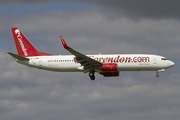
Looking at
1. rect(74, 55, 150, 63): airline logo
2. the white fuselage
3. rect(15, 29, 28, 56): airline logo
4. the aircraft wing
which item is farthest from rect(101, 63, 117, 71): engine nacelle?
rect(15, 29, 28, 56): airline logo

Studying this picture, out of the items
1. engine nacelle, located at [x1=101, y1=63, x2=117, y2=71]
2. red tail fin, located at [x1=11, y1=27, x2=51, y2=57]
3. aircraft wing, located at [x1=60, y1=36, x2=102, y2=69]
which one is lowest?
engine nacelle, located at [x1=101, y1=63, x2=117, y2=71]

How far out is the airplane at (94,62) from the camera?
2771 inches

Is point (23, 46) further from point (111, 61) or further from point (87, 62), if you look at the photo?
point (111, 61)

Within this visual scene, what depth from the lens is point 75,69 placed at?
73000mm

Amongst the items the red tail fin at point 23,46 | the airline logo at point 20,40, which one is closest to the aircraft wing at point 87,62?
the red tail fin at point 23,46

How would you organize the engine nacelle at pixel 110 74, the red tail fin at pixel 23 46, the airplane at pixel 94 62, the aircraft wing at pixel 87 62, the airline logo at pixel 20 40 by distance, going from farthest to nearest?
the airline logo at pixel 20 40, the red tail fin at pixel 23 46, the engine nacelle at pixel 110 74, the airplane at pixel 94 62, the aircraft wing at pixel 87 62

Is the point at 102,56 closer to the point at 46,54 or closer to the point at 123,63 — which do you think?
the point at 123,63

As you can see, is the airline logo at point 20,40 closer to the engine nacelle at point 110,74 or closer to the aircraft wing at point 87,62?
the aircraft wing at point 87,62

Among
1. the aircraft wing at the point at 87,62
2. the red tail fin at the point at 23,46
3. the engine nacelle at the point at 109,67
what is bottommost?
the engine nacelle at the point at 109,67

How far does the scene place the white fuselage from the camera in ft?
231

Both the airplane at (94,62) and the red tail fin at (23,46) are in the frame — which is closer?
the airplane at (94,62)

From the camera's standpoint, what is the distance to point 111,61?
7150 cm

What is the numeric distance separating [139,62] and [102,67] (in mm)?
7483

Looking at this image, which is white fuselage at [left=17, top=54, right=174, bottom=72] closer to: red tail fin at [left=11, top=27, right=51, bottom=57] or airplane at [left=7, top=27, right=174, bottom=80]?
airplane at [left=7, top=27, right=174, bottom=80]
